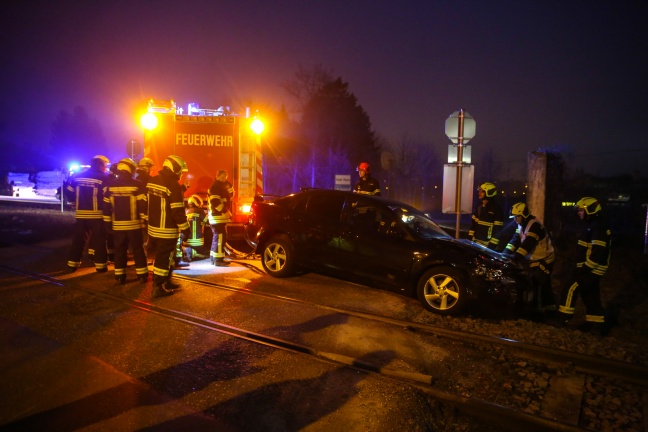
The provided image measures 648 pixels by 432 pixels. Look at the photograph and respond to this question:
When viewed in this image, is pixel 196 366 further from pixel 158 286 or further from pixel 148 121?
pixel 148 121

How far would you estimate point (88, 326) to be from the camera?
5.16 meters

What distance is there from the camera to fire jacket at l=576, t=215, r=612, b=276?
5.61m

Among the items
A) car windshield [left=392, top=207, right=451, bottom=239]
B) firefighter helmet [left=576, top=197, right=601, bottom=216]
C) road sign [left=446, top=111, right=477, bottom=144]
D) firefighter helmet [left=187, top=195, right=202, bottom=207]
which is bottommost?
car windshield [left=392, top=207, right=451, bottom=239]

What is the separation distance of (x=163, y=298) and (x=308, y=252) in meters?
2.23

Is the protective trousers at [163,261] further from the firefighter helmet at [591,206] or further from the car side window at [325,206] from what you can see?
the firefighter helmet at [591,206]

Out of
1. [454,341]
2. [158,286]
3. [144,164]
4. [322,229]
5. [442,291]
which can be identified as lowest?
[454,341]

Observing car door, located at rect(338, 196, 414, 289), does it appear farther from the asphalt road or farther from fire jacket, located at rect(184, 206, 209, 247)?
fire jacket, located at rect(184, 206, 209, 247)

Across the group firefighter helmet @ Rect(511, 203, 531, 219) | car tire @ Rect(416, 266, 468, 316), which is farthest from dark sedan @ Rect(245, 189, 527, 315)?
firefighter helmet @ Rect(511, 203, 531, 219)

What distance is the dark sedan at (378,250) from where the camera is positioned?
589 cm

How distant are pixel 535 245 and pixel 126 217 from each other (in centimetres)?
584

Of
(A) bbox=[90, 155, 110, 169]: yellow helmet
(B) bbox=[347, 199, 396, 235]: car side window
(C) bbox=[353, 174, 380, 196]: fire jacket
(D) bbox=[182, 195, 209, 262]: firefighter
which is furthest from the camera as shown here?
(C) bbox=[353, 174, 380, 196]: fire jacket

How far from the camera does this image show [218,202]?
8.37 meters

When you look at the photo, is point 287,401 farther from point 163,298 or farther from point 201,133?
point 201,133

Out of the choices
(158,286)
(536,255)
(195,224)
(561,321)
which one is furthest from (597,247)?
(195,224)
